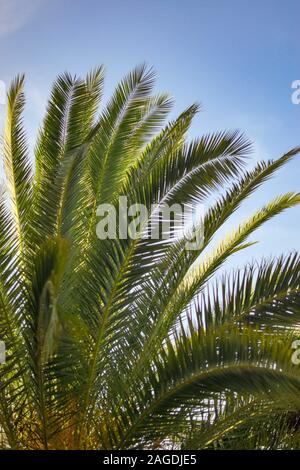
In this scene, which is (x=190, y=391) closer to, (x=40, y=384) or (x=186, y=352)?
(x=186, y=352)

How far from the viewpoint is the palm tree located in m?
5.50

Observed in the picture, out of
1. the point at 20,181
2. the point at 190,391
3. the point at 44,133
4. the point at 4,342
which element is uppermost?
the point at 44,133

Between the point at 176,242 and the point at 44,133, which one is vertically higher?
the point at 44,133

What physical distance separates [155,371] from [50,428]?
110 centimetres

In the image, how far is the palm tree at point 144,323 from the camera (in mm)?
5496

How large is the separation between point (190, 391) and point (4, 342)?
5.69 ft

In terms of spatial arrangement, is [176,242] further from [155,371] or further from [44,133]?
[44,133]

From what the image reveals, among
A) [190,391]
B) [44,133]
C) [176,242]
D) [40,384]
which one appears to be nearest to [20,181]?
[44,133]

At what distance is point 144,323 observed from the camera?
21.6ft
